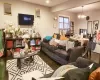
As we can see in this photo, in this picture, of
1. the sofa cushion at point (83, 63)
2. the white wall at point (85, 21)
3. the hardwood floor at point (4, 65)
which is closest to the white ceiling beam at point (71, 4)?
the hardwood floor at point (4, 65)

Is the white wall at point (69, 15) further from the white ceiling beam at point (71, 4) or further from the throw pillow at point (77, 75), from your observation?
the throw pillow at point (77, 75)

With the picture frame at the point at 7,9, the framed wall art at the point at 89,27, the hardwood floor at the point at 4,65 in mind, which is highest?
the picture frame at the point at 7,9

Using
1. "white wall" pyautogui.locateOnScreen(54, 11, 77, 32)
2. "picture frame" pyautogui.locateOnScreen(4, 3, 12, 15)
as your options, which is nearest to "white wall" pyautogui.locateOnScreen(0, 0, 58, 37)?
"picture frame" pyautogui.locateOnScreen(4, 3, 12, 15)

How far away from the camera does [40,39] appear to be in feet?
19.4

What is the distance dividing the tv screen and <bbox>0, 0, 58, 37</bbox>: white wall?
181mm

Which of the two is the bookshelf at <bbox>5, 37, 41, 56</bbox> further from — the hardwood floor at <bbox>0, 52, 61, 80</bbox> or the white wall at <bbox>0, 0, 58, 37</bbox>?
the white wall at <bbox>0, 0, 58, 37</bbox>

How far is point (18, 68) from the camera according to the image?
348cm

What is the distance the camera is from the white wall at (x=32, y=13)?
501 centimetres

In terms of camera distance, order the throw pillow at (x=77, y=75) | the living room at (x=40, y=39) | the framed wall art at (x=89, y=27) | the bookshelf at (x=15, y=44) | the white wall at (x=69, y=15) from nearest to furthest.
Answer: the throw pillow at (x=77, y=75), the living room at (x=40, y=39), the bookshelf at (x=15, y=44), the white wall at (x=69, y=15), the framed wall art at (x=89, y=27)

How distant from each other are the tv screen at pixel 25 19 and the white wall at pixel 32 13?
181 millimetres

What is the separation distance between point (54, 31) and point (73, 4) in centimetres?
257

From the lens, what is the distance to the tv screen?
213 inches

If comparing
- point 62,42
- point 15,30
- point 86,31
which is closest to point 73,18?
point 86,31

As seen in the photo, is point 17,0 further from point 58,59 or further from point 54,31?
point 58,59
